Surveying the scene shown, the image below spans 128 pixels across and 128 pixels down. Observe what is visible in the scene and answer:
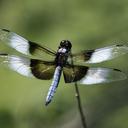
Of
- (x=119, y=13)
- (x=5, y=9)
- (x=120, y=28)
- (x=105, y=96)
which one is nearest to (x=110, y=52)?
(x=105, y=96)

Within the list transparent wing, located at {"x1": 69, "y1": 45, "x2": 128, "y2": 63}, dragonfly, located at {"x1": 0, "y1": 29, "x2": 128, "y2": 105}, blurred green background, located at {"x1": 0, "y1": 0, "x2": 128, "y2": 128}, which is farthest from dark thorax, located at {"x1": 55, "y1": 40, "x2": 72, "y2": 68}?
blurred green background, located at {"x1": 0, "y1": 0, "x2": 128, "y2": 128}

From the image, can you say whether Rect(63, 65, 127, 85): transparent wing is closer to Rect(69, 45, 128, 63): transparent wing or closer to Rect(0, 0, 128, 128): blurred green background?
Rect(69, 45, 128, 63): transparent wing

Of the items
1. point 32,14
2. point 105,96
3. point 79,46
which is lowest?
point 105,96

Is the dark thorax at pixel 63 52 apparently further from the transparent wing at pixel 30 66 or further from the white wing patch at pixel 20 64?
the white wing patch at pixel 20 64

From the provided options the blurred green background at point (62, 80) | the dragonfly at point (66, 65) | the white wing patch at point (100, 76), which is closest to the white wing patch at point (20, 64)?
the dragonfly at point (66, 65)

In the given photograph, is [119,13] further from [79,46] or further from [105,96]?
[105,96]

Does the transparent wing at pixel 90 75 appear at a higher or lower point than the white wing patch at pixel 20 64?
lower
